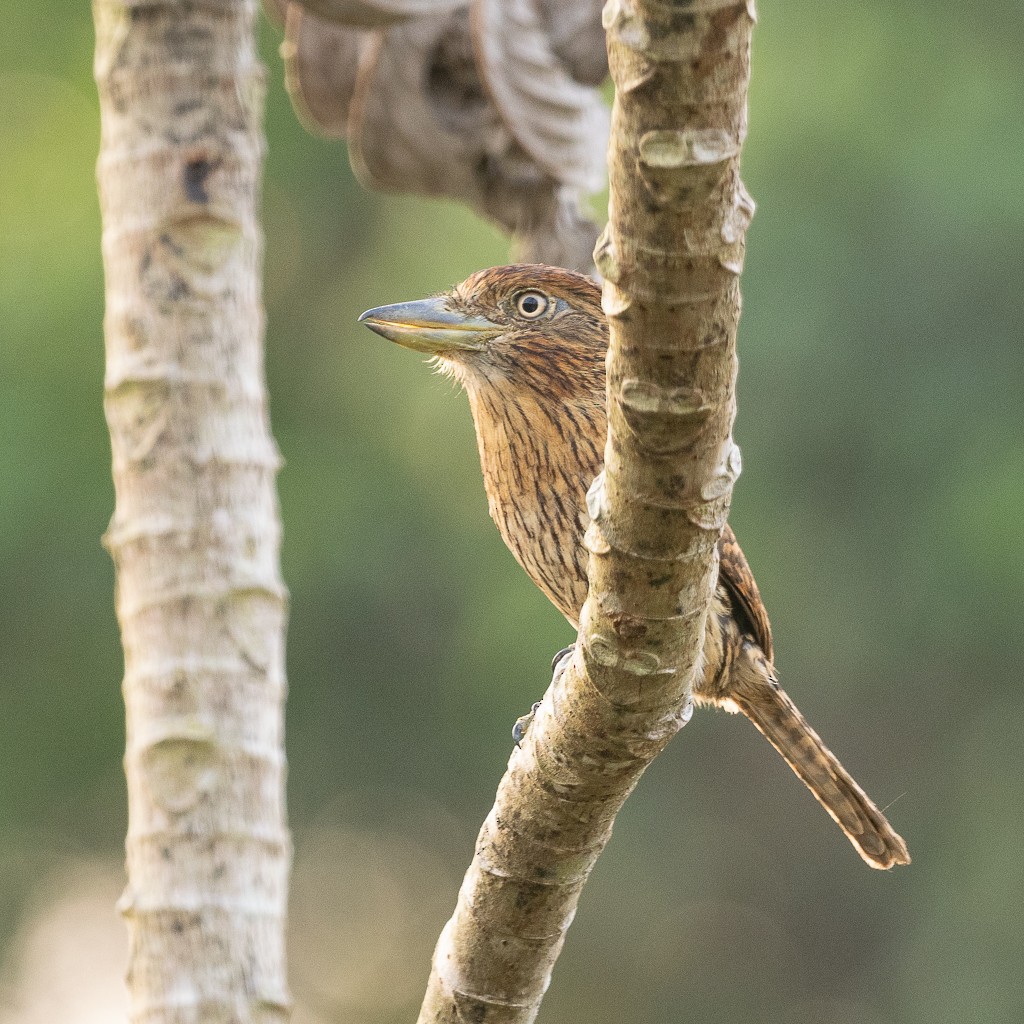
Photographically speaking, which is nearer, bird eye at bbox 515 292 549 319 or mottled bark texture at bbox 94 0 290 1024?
mottled bark texture at bbox 94 0 290 1024

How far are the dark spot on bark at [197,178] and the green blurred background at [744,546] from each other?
5.01 metres

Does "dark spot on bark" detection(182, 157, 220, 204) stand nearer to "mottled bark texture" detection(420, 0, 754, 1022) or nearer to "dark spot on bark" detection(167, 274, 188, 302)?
"dark spot on bark" detection(167, 274, 188, 302)

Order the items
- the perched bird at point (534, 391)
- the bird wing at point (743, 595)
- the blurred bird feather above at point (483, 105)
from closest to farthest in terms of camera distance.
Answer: the perched bird at point (534, 391), the bird wing at point (743, 595), the blurred bird feather above at point (483, 105)

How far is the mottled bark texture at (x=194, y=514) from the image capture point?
3125 millimetres

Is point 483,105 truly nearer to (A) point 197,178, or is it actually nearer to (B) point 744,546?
(A) point 197,178

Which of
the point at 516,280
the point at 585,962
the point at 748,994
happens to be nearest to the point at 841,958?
the point at 748,994

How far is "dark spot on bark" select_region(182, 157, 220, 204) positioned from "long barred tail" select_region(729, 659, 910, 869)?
1.47m

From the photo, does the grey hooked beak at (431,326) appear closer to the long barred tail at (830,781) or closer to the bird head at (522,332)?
the bird head at (522,332)

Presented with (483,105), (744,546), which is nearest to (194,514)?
(483,105)

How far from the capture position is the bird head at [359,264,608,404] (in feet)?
10.7

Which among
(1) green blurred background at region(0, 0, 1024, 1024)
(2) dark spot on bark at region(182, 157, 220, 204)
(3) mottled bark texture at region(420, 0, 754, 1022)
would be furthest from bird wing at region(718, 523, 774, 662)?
(1) green blurred background at region(0, 0, 1024, 1024)

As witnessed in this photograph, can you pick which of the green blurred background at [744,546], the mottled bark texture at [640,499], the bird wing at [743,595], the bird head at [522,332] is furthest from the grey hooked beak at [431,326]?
the green blurred background at [744,546]

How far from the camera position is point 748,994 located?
1146 centimetres

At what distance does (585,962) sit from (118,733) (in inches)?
143
